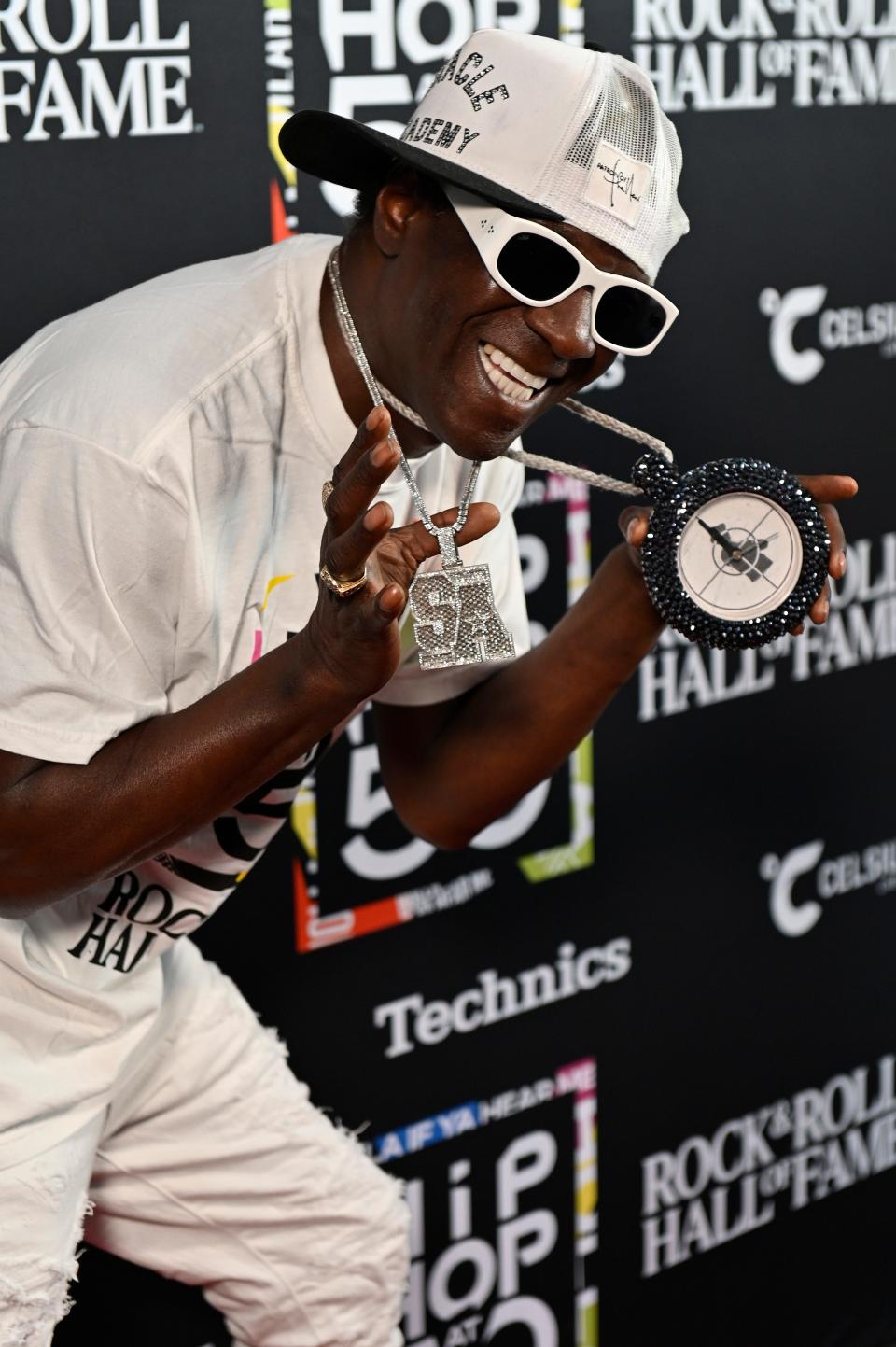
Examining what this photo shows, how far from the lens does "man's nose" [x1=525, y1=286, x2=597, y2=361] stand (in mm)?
1304

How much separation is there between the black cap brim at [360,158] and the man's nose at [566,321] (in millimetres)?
62

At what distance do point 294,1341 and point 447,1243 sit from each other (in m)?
0.51

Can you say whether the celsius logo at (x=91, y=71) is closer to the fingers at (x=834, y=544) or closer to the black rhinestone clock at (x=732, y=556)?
the black rhinestone clock at (x=732, y=556)

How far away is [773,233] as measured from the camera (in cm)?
221

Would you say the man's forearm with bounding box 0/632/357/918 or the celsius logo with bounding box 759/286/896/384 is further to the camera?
the celsius logo with bounding box 759/286/896/384

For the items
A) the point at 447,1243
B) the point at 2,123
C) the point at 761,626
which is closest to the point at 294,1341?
the point at 447,1243

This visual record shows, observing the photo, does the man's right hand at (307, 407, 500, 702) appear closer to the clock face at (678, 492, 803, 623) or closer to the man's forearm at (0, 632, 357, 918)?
the man's forearm at (0, 632, 357, 918)

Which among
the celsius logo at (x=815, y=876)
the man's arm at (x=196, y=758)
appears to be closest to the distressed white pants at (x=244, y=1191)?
the man's arm at (x=196, y=758)

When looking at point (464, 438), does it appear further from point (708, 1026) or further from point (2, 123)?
point (708, 1026)

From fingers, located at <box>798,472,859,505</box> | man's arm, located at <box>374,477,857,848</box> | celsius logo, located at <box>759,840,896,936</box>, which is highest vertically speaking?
fingers, located at <box>798,472,859,505</box>

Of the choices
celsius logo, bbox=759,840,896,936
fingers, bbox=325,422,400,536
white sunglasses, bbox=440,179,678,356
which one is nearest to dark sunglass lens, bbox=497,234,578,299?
white sunglasses, bbox=440,179,678,356

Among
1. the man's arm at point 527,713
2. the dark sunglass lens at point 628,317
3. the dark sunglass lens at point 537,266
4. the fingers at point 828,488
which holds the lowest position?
the man's arm at point 527,713

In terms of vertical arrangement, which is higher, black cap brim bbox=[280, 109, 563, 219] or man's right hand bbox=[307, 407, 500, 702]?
black cap brim bbox=[280, 109, 563, 219]

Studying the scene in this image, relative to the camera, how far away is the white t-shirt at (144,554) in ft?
4.00
